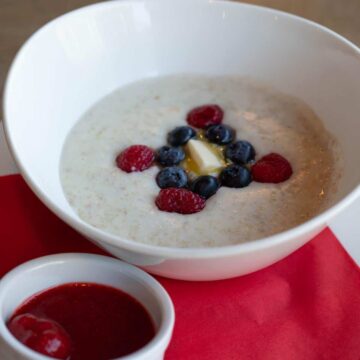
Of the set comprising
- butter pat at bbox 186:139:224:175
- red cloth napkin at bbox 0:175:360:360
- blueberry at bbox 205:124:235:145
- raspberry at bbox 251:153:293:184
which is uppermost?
raspberry at bbox 251:153:293:184

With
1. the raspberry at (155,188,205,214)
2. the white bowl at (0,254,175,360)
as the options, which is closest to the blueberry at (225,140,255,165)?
the raspberry at (155,188,205,214)

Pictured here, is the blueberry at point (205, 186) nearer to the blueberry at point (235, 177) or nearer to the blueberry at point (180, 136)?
the blueberry at point (235, 177)

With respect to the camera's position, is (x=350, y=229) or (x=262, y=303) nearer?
(x=262, y=303)

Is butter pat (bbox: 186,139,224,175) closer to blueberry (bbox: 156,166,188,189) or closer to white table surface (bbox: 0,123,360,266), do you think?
blueberry (bbox: 156,166,188,189)

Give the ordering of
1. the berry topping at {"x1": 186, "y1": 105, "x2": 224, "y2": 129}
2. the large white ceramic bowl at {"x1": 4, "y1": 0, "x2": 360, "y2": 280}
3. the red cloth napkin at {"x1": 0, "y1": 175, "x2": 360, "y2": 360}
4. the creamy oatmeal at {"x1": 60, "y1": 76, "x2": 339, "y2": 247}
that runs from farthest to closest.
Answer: the berry topping at {"x1": 186, "y1": 105, "x2": 224, "y2": 129}
the large white ceramic bowl at {"x1": 4, "y1": 0, "x2": 360, "y2": 280}
the creamy oatmeal at {"x1": 60, "y1": 76, "x2": 339, "y2": 247}
the red cloth napkin at {"x1": 0, "y1": 175, "x2": 360, "y2": 360}

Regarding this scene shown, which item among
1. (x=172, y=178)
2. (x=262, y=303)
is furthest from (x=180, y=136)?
(x=262, y=303)

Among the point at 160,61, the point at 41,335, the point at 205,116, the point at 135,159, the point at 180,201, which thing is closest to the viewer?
the point at 41,335

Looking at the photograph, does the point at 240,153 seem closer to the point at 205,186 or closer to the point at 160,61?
the point at 205,186
